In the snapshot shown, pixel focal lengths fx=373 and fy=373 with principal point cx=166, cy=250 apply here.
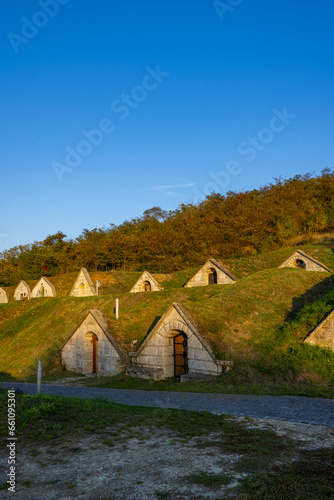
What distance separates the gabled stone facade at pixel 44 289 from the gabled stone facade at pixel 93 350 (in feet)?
91.6

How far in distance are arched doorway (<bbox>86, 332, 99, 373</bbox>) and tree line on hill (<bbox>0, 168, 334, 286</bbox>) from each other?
27922mm

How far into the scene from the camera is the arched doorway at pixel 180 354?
17.9 m

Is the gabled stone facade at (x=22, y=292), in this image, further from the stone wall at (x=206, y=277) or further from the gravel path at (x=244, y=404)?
the gravel path at (x=244, y=404)

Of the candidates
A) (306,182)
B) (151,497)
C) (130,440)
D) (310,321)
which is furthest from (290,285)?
(306,182)

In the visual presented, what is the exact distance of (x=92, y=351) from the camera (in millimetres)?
20938

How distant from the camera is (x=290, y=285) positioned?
2125 cm

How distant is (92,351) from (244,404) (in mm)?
12401

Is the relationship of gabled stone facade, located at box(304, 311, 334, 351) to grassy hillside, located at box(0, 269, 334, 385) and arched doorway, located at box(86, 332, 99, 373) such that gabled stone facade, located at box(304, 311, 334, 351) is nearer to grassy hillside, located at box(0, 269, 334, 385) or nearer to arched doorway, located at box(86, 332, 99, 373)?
grassy hillside, located at box(0, 269, 334, 385)

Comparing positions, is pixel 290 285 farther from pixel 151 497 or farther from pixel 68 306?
pixel 151 497

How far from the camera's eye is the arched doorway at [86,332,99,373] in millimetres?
20688

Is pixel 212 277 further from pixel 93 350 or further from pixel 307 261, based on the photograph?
pixel 93 350

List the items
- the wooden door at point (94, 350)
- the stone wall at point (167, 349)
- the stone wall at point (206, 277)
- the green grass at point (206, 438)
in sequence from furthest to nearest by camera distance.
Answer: the stone wall at point (206, 277)
the wooden door at point (94, 350)
the stone wall at point (167, 349)
the green grass at point (206, 438)

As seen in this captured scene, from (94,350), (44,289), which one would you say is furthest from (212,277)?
(44,289)

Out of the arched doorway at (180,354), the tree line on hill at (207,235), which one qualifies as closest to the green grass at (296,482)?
the arched doorway at (180,354)
